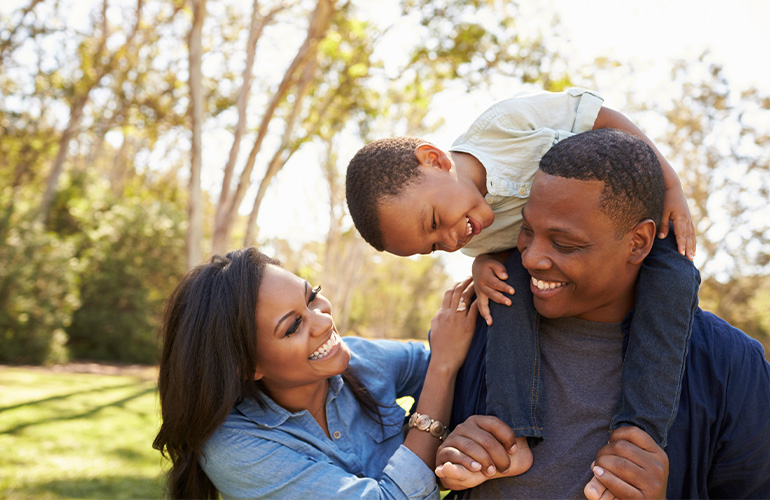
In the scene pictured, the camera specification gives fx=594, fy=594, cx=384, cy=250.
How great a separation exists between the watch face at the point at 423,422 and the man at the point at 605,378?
0.16 meters

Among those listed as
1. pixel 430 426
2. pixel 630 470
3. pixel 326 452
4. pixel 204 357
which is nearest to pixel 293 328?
pixel 204 357

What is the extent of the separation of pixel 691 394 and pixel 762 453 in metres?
0.31

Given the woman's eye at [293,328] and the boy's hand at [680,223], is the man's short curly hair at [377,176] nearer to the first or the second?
the woman's eye at [293,328]

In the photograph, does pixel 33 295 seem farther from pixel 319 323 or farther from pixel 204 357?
pixel 319 323

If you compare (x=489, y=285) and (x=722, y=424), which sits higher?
(x=489, y=285)

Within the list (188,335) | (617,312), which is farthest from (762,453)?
(188,335)

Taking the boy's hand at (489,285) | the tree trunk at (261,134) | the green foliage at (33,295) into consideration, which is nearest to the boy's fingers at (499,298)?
the boy's hand at (489,285)

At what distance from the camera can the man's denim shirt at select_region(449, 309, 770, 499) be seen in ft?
7.03

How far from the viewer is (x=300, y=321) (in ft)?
8.36

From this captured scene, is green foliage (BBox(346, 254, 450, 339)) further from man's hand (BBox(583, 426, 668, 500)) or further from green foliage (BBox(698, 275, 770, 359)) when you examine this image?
man's hand (BBox(583, 426, 668, 500))

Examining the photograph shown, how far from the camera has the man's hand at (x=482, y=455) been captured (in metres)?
2.18

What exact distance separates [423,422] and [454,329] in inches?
17.4

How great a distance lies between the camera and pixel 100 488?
5.71 m

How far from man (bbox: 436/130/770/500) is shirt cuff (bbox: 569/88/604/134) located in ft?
1.39
